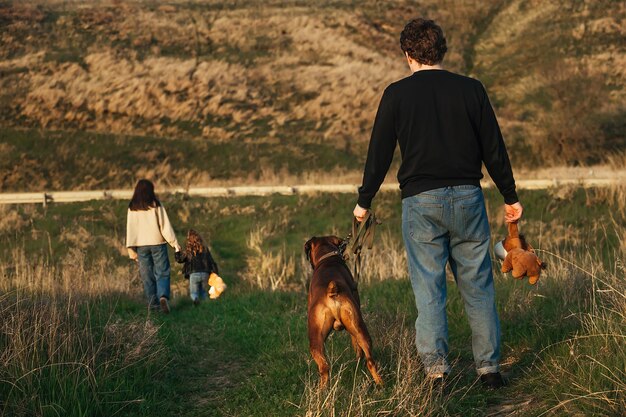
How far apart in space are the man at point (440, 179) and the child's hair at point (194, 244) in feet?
24.0

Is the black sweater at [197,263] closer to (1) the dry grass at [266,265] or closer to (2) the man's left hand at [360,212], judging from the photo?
(1) the dry grass at [266,265]

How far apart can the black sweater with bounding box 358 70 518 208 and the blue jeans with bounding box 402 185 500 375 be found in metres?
0.12

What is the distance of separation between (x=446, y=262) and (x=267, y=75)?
41428 mm

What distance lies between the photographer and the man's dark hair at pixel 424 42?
20.2 ft

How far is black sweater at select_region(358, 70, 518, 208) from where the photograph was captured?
612cm

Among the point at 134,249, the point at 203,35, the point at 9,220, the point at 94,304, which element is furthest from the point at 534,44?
the point at 94,304

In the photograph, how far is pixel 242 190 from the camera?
26969 mm

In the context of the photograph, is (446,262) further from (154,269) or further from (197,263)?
(197,263)

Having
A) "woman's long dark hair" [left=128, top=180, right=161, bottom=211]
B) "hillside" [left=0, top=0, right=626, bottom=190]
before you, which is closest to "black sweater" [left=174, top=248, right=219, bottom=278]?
"woman's long dark hair" [left=128, top=180, right=161, bottom=211]

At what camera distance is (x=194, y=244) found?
1344cm

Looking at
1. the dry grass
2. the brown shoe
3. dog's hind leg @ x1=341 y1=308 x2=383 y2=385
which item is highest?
dog's hind leg @ x1=341 y1=308 x2=383 y2=385

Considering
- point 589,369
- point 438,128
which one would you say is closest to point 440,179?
point 438,128

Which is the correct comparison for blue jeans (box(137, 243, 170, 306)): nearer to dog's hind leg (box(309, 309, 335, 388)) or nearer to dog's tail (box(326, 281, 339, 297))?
dog's hind leg (box(309, 309, 335, 388))

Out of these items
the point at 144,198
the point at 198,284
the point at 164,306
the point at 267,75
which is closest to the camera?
the point at 164,306
